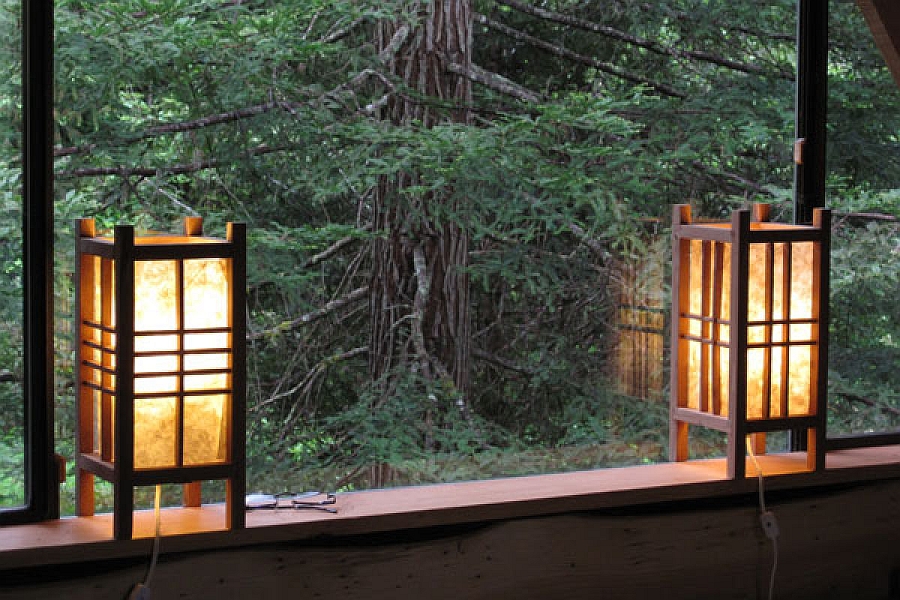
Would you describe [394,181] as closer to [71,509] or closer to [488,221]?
[488,221]

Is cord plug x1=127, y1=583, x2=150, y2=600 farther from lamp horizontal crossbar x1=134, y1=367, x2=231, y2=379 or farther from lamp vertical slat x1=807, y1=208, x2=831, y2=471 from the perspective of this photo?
lamp vertical slat x1=807, y1=208, x2=831, y2=471

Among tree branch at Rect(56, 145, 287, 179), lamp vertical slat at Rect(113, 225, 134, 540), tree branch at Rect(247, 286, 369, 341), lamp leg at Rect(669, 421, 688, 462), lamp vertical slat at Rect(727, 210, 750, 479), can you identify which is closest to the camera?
lamp vertical slat at Rect(113, 225, 134, 540)

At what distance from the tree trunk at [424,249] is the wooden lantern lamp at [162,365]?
1.52 ft

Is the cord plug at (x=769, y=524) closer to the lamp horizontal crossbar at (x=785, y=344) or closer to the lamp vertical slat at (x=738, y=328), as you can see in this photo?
the lamp vertical slat at (x=738, y=328)

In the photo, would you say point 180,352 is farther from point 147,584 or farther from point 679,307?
point 679,307

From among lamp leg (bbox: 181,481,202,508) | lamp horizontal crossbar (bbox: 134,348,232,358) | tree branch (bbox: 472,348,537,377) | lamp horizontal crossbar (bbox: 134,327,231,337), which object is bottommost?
lamp leg (bbox: 181,481,202,508)

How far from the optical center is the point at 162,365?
2416mm

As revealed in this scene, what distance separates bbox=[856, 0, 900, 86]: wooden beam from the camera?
310 cm

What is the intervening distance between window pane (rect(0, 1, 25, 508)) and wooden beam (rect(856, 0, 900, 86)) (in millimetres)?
2057

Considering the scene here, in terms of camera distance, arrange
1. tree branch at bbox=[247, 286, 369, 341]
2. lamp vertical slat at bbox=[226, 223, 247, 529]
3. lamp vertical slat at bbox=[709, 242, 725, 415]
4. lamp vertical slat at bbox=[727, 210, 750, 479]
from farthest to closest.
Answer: lamp vertical slat at bbox=[709, 242, 725, 415], lamp vertical slat at bbox=[727, 210, 750, 479], tree branch at bbox=[247, 286, 369, 341], lamp vertical slat at bbox=[226, 223, 247, 529]

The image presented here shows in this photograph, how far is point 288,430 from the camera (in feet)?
9.07

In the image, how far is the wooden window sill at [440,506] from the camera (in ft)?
7.93

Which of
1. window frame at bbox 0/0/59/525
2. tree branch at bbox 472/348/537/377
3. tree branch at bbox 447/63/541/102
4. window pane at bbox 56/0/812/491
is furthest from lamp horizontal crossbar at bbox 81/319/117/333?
tree branch at bbox 447/63/541/102

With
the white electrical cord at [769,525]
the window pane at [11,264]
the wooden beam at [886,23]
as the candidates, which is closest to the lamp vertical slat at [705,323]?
the white electrical cord at [769,525]
